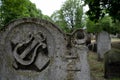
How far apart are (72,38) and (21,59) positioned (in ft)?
3.54

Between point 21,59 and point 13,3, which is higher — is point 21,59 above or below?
below

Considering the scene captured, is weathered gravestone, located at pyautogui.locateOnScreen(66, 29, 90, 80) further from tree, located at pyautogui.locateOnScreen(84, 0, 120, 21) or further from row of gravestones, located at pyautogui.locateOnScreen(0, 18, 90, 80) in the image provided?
tree, located at pyautogui.locateOnScreen(84, 0, 120, 21)

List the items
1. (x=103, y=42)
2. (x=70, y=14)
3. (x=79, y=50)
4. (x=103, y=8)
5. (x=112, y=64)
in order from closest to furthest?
(x=79, y=50) → (x=112, y=64) → (x=103, y=42) → (x=103, y=8) → (x=70, y=14)

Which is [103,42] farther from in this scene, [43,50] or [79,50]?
[43,50]

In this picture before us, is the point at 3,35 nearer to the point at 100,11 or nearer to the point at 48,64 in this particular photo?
the point at 48,64

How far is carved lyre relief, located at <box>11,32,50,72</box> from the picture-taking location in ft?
19.0

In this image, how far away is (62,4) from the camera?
54.8 meters

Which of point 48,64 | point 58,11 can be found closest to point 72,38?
point 48,64

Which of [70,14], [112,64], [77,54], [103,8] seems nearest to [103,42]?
[103,8]

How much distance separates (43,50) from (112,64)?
533 centimetres

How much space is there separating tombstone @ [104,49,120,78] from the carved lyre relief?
502 centimetres

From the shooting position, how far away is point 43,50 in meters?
5.82

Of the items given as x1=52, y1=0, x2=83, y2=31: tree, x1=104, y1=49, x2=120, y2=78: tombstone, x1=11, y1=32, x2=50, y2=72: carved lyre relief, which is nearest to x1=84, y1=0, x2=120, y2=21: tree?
x1=104, y1=49, x2=120, y2=78: tombstone

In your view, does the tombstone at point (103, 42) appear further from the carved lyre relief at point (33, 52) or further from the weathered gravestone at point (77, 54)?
the carved lyre relief at point (33, 52)
